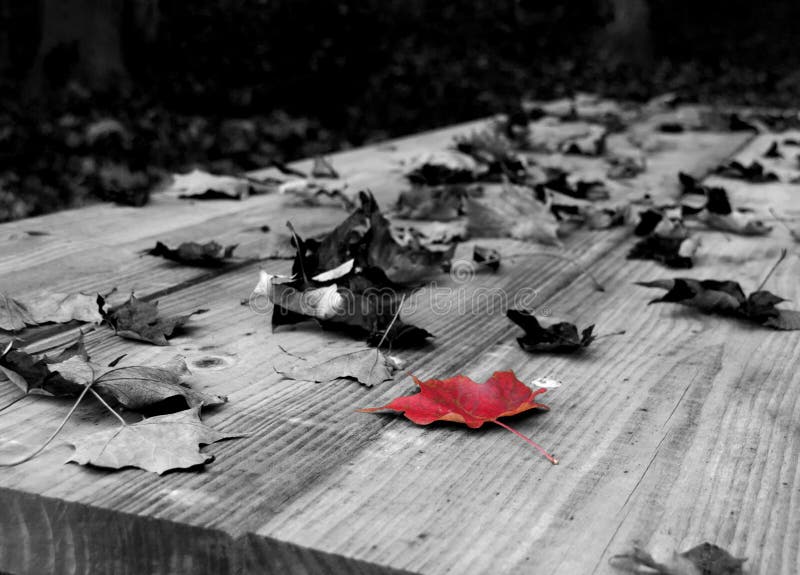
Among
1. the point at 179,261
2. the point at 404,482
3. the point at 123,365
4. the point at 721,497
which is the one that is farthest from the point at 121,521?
the point at 179,261

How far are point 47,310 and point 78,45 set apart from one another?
5.52 meters

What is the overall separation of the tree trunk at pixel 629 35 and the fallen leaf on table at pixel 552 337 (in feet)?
36.0

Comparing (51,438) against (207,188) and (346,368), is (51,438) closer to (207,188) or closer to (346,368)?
(346,368)

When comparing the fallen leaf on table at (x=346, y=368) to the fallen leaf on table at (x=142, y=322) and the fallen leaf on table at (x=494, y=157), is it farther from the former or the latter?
the fallen leaf on table at (x=494, y=157)

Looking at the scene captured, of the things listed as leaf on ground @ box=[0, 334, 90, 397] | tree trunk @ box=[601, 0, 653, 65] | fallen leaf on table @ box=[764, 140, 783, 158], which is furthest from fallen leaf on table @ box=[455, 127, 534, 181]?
tree trunk @ box=[601, 0, 653, 65]

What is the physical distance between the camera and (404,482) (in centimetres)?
83

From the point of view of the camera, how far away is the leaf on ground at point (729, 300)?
4.32ft

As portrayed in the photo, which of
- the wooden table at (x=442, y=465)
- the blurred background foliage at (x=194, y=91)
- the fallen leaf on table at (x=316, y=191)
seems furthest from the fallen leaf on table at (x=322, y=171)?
the blurred background foliage at (x=194, y=91)

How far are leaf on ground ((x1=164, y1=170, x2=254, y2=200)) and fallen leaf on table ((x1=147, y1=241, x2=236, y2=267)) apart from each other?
0.55 meters

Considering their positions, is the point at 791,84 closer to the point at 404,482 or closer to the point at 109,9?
the point at 109,9

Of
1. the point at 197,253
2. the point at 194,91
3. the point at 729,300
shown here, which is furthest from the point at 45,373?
the point at 194,91

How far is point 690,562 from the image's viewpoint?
2.34 ft

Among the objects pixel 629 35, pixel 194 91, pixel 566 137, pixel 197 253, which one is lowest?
pixel 629 35

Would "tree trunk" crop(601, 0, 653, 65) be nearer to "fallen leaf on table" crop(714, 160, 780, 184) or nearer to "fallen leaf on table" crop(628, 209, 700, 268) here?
"fallen leaf on table" crop(714, 160, 780, 184)
